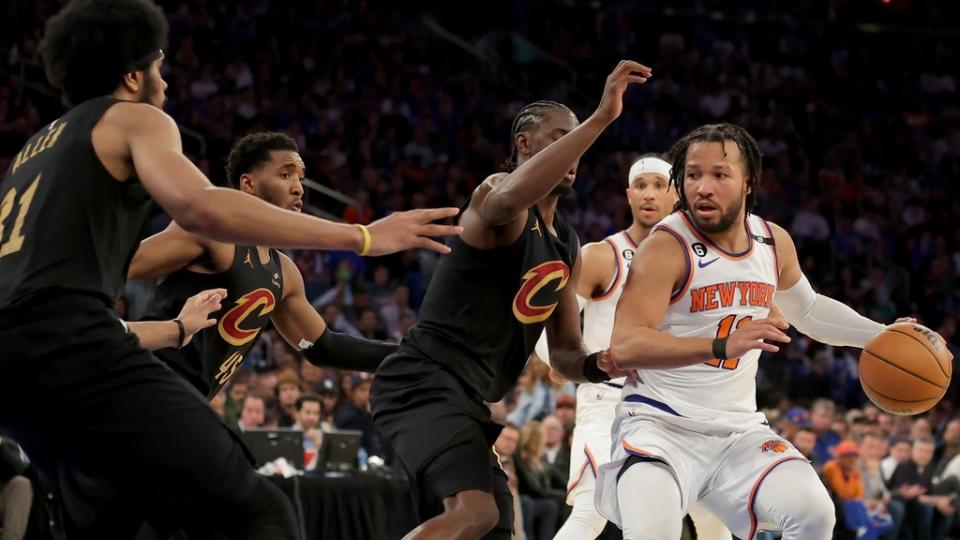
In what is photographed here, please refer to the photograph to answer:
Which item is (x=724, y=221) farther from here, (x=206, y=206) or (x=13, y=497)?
(x=13, y=497)

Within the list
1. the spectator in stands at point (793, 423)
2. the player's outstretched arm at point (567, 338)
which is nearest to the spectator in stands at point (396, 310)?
the spectator in stands at point (793, 423)

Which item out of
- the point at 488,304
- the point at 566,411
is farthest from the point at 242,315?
the point at 566,411

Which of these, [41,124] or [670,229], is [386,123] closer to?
[41,124]

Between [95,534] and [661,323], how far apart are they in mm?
2353

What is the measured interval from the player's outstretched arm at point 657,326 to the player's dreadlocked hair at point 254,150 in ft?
5.92

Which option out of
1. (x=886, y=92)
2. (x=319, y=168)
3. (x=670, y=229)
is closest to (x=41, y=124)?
(x=319, y=168)

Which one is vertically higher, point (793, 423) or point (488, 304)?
point (488, 304)

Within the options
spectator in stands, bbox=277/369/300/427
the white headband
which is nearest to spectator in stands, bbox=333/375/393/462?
spectator in stands, bbox=277/369/300/427

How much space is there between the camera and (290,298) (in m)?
5.82

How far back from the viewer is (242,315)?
545 centimetres

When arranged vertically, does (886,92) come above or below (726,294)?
above

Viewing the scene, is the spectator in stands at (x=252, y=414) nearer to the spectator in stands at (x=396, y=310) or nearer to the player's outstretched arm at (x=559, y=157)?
the spectator in stands at (x=396, y=310)

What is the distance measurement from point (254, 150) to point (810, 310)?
2586 millimetres

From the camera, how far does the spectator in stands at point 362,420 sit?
410 inches
